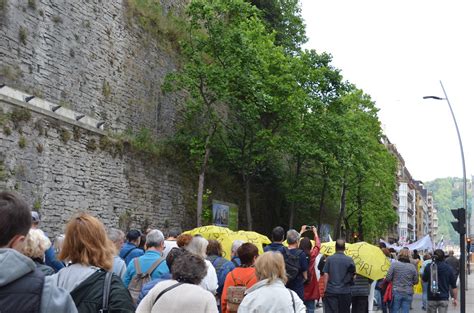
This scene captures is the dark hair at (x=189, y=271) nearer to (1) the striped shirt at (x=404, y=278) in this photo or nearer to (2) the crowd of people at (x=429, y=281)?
(2) the crowd of people at (x=429, y=281)

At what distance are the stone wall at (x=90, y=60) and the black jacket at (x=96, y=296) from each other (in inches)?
532

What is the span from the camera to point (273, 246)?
10.5 metres

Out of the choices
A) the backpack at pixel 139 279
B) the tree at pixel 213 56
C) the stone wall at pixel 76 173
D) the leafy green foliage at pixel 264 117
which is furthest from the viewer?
the leafy green foliage at pixel 264 117

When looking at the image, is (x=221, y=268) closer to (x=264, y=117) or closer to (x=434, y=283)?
(x=434, y=283)

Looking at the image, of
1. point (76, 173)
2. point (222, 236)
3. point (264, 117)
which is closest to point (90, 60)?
point (76, 173)

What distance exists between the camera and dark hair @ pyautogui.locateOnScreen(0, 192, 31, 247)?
3223mm

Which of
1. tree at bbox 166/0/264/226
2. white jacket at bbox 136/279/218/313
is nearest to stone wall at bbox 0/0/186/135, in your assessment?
tree at bbox 166/0/264/226

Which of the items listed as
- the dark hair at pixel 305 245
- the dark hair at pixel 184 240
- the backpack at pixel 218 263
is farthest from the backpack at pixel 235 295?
the dark hair at pixel 305 245

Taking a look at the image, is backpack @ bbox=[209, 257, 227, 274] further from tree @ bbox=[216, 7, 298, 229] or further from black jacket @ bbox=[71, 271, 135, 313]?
tree @ bbox=[216, 7, 298, 229]

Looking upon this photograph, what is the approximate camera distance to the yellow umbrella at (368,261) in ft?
→ 48.0

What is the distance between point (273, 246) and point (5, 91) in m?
9.18

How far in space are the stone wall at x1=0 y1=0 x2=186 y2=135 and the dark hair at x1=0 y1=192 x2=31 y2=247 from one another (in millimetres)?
14562

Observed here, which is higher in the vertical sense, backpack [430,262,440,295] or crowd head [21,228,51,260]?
crowd head [21,228,51,260]

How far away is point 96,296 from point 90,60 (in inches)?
724
